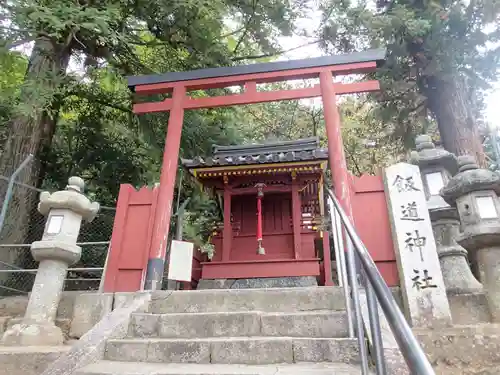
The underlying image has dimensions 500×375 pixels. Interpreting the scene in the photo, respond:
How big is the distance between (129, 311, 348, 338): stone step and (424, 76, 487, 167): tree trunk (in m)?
5.79

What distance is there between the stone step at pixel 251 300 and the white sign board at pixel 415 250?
750 millimetres

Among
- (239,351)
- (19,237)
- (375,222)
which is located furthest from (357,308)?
(19,237)

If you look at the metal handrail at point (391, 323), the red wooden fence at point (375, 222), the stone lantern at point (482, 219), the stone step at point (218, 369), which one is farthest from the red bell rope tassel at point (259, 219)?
the metal handrail at point (391, 323)

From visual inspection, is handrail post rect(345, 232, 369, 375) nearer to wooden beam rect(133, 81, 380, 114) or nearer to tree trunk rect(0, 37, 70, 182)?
wooden beam rect(133, 81, 380, 114)

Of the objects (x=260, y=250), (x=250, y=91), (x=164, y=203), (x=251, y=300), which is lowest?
(x=251, y=300)

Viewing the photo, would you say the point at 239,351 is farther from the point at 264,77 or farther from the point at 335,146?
the point at 264,77

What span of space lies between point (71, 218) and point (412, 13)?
7108 mm

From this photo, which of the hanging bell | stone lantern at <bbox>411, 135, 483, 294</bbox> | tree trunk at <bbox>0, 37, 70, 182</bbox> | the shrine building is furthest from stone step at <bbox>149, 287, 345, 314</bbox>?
the hanging bell

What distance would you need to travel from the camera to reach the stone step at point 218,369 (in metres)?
2.31

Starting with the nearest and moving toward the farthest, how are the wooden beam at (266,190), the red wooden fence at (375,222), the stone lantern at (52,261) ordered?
the stone lantern at (52,261) < the red wooden fence at (375,222) < the wooden beam at (266,190)

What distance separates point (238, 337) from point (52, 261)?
246 centimetres

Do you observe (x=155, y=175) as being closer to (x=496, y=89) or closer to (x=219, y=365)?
(x=219, y=365)

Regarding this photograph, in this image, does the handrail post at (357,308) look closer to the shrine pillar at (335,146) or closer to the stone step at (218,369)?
the stone step at (218,369)

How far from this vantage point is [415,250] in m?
3.71
